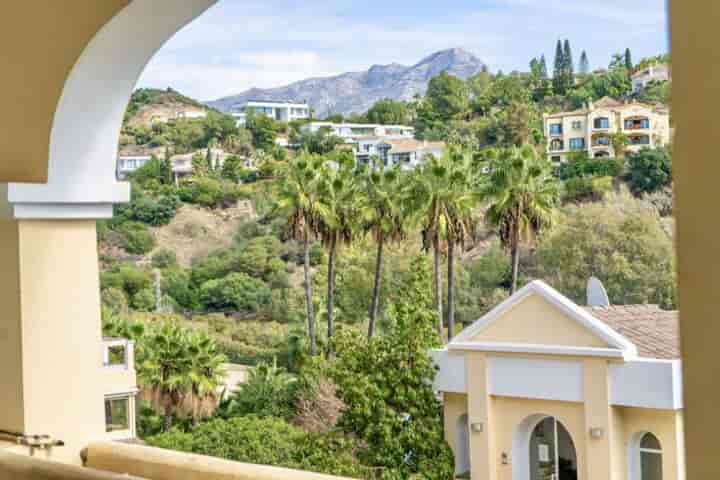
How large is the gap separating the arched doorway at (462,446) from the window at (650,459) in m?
2.78

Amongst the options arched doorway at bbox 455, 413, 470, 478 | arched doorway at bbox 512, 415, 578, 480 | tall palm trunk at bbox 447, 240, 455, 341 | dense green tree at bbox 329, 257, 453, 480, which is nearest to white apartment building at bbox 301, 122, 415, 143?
tall palm trunk at bbox 447, 240, 455, 341

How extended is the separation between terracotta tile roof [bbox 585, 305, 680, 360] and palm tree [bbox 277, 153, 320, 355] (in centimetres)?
757

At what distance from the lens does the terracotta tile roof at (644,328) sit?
16.0m

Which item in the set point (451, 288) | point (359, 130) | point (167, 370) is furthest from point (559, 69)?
point (167, 370)

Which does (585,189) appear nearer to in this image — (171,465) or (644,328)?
(644,328)

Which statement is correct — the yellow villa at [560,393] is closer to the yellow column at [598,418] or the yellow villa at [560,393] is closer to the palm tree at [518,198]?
the yellow column at [598,418]

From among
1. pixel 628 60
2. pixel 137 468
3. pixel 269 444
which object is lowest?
pixel 269 444

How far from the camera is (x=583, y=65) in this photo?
1232 inches

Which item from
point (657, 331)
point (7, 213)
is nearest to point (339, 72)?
point (657, 331)

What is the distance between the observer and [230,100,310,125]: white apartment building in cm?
3173

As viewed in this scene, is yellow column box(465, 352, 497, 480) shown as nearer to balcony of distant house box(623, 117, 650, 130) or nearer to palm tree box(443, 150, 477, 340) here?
palm tree box(443, 150, 477, 340)

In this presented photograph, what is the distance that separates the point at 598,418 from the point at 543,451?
5.75ft

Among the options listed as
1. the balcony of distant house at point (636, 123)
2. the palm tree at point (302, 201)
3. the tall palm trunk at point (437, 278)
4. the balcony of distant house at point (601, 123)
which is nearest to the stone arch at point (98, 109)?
the tall palm trunk at point (437, 278)

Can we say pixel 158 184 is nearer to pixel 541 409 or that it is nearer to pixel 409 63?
pixel 409 63
